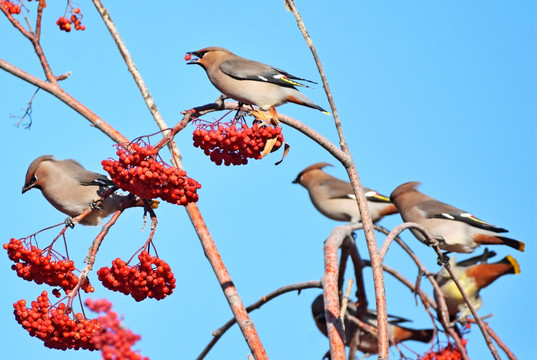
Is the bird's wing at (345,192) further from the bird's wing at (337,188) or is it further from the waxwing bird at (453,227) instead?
the waxwing bird at (453,227)

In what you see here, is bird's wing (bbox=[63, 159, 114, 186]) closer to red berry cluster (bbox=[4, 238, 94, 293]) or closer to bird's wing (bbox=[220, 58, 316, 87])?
bird's wing (bbox=[220, 58, 316, 87])

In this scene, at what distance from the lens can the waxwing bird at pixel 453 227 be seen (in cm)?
610

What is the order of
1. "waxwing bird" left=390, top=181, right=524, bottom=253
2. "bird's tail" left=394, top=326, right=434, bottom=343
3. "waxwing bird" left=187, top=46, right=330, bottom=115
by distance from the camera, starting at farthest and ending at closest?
"bird's tail" left=394, top=326, right=434, bottom=343
"waxwing bird" left=390, top=181, right=524, bottom=253
"waxwing bird" left=187, top=46, right=330, bottom=115

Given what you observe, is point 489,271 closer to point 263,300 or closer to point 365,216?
point 263,300

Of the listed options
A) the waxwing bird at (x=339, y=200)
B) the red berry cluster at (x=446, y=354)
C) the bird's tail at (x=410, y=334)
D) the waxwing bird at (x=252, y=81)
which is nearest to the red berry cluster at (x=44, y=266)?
the waxwing bird at (x=252, y=81)

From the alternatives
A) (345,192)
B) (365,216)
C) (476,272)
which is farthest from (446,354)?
(345,192)

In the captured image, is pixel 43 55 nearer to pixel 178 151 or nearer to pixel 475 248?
pixel 178 151

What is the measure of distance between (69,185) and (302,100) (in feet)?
5.44

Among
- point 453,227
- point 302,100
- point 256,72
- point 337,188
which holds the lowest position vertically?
point 302,100

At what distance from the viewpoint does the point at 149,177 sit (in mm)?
2793

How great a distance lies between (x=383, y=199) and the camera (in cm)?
769

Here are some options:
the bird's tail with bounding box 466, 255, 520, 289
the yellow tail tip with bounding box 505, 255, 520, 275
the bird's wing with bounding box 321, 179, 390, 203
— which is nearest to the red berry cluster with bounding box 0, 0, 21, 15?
the bird's tail with bounding box 466, 255, 520, 289

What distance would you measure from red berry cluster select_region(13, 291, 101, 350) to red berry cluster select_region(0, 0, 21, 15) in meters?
1.27

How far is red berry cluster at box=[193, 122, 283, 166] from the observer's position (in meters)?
2.88
